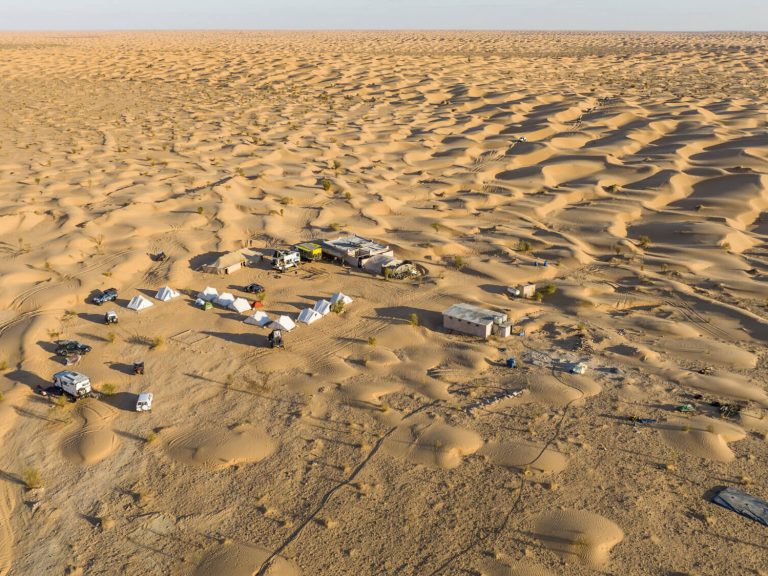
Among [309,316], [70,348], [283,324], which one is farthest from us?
[309,316]

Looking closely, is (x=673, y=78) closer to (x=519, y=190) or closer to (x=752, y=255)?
(x=519, y=190)

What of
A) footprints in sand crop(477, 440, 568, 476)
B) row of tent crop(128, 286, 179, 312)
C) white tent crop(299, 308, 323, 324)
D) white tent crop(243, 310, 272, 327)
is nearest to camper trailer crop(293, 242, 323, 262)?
white tent crop(299, 308, 323, 324)

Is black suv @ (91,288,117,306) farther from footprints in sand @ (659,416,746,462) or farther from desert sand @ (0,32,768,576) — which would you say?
footprints in sand @ (659,416,746,462)

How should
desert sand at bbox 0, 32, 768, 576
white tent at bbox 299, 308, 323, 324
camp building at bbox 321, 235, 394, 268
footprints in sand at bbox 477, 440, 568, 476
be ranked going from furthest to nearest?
camp building at bbox 321, 235, 394, 268 → white tent at bbox 299, 308, 323, 324 → footprints in sand at bbox 477, 440, 568, 476 → desert sand at bbox 0, 32, 768, 576

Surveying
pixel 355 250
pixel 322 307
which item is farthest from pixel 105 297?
pixel 355 250

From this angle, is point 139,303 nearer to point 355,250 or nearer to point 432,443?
point 355,250

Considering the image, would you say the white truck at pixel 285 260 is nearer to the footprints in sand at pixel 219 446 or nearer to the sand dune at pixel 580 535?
the footprints in sand at pixel 219 446
